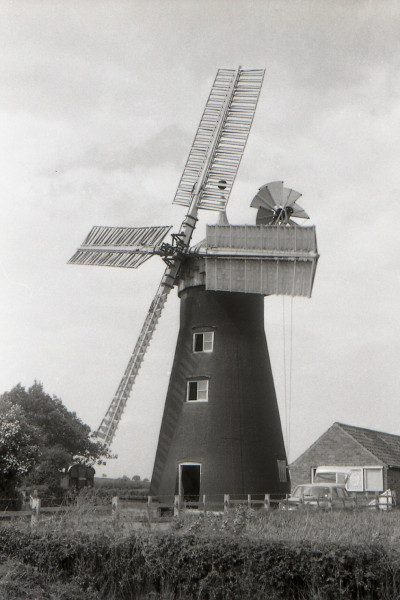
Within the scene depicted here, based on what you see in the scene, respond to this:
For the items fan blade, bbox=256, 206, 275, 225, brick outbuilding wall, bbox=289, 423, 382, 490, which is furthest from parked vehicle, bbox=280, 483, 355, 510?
brick outbuilding wall, bbox=289, 423, 382, 490

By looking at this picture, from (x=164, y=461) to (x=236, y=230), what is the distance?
264 inches


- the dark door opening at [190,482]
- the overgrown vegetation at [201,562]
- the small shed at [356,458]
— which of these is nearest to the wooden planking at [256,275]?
the dark door opening at [190,482]

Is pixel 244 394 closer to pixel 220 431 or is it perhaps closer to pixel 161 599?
pixel 220 431

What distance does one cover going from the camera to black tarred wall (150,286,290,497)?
17625mm

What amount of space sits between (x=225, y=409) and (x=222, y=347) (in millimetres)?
1731

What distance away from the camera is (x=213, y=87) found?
21953 mm

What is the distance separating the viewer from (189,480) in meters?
19.0

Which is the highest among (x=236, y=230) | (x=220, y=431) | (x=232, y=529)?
(x=236, y=230)

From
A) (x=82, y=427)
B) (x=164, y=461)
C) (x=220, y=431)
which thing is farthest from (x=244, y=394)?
(x=82, y=427)

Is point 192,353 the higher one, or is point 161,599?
point 192,353

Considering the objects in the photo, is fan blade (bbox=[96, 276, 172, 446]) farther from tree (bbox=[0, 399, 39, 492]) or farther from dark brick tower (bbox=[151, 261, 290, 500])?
tree (bbox=[0, 399, 39, 492])

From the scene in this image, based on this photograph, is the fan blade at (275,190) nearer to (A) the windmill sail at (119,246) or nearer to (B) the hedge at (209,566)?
(A) the windmill sail at (119,246)

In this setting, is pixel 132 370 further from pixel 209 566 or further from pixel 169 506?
pixel 209 566

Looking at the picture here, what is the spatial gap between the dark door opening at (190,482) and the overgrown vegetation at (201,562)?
770 cm
